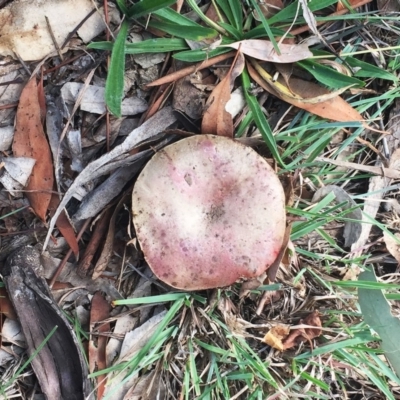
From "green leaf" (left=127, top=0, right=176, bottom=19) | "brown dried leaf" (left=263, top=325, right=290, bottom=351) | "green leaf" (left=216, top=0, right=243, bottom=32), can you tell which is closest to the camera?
"green leaf" (left=127, top=0, right=176, bottom=19)

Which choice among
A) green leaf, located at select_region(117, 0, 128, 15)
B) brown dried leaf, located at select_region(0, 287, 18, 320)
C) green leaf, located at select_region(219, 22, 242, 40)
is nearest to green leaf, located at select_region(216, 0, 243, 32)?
green leaf, located at select_region(219, 22, 242, 40)

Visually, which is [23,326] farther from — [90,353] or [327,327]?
[327,327]

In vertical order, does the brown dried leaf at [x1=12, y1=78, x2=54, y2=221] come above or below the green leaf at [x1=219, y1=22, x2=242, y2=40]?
below

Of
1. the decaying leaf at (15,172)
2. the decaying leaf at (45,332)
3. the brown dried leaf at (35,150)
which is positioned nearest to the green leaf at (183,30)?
the brown dried leaf at (35,150)

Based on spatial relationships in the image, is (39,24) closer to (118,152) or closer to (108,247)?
(118,152)

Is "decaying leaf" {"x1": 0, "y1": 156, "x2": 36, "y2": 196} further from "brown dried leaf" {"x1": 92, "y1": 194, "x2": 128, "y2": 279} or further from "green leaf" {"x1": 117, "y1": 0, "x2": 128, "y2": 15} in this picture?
"green leaf" {"x1": 117, "y1": 0, "x2": 128, "y2": 15}

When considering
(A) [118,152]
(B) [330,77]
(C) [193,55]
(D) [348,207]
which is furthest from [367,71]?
(A) [118,152]

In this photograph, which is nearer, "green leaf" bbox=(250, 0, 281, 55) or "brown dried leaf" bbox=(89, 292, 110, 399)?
"green leaf" bbox=(250, 0, 281, 55)
